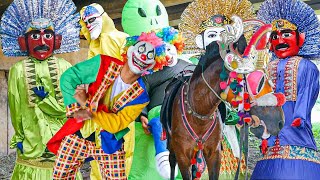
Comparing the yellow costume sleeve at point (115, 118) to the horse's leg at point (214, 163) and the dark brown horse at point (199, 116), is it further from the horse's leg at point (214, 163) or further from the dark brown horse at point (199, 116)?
the horse's leg at point (214, 163)

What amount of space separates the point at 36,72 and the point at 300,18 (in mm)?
1553

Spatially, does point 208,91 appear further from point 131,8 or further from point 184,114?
point 131,8

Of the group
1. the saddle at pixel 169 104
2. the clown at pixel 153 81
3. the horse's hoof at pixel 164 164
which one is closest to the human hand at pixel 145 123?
the clown at pixel 153 81

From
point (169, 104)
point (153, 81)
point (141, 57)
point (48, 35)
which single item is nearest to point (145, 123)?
point (153, 81)

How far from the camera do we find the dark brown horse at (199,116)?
7.12 ft

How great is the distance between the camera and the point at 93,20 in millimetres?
3143

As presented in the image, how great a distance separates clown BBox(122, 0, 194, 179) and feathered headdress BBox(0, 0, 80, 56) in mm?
341

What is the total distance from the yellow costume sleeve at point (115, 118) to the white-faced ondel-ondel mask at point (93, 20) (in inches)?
35.4

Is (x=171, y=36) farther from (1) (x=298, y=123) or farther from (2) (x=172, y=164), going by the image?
(1) (x=298, y=123)

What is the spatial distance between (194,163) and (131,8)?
1165 millimetres

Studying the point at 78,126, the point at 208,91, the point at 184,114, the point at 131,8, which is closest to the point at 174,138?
the point at 184,114

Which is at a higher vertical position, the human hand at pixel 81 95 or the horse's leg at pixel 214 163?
the human hand at pixel 81 95

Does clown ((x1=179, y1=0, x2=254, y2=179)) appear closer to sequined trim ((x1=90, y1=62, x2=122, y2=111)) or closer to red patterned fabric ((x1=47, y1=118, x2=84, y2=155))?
sequined trim ((x1=90, y1=62, x2=122, y2=111))

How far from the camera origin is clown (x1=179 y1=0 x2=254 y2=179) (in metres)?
2.37
